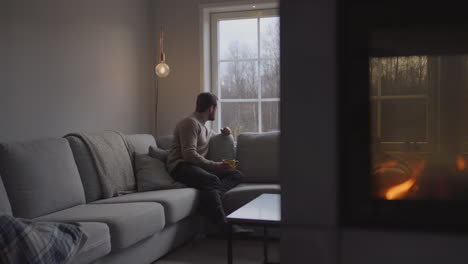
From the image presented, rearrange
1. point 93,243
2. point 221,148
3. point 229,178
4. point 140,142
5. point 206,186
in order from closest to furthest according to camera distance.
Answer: point 93,243 < point 206,186 < point 229,178 < point 140,142 < point 221,148

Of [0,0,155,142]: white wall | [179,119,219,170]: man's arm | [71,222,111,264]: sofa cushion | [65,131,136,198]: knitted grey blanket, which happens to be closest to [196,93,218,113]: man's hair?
[179,119,219,170]: man's arm

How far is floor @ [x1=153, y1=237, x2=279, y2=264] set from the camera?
130 inches

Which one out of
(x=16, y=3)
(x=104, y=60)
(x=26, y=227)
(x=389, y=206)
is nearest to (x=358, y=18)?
(x=389, y=206)

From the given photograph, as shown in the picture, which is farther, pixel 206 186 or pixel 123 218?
pixel 206 186

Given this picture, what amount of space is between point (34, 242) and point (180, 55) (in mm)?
3225

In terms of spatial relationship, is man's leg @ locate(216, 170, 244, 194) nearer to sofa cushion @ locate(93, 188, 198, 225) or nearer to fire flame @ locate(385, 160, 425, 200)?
sofa cushion @ locate(93, 188, 198, 225)

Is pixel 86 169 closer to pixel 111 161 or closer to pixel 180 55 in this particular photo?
pixel 111 161

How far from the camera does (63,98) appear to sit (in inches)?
148

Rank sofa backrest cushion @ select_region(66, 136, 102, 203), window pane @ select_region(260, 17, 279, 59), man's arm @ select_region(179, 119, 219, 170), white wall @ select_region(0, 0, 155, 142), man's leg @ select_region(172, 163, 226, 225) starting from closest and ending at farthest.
→ white wall @ select_region(0, 0, 155, 142) < sofa backrest cushion @ select_region(66, 136, 102, 203) < man's leg @ select_region(172, 163, 226, 225) < man's arm @ select_region(179, 119, 219, 170) < window pane @ select_region(260, 17, 279, 59)

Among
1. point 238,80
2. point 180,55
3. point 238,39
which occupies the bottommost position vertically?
point 238,80

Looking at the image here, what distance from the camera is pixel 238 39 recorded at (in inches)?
201

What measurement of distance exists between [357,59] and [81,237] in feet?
5.35

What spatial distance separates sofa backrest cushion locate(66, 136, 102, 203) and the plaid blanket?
1.11 meters

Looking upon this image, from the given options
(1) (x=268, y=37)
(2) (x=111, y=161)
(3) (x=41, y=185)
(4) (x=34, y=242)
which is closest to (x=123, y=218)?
(3) (x=41, y=185)
